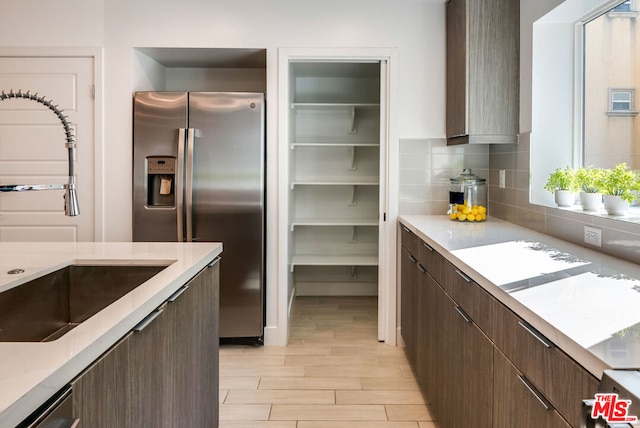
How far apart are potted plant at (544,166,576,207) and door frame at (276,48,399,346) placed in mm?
1166

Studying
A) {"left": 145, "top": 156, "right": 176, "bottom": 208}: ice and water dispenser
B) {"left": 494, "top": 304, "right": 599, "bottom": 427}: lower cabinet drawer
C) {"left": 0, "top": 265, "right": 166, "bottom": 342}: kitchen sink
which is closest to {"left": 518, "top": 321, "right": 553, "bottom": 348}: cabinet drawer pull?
{"left": 494, "top": 304, "right": 599, "bottom": 427}: lower cabinet drawer

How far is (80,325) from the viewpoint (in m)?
1.05

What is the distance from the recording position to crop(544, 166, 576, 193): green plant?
2.55 metres

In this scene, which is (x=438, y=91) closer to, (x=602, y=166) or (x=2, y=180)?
(x=602, y=166)

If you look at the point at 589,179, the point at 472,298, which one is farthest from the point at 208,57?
the point at 472,298

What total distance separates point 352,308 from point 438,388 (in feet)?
7.16

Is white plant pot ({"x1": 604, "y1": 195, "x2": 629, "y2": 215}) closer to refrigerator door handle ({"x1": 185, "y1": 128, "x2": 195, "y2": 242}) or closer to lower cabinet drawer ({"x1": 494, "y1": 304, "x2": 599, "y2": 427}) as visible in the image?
lower cabinet drawer ({"x1": 494, "y1": 304, "x2": 599, "y2": 427})

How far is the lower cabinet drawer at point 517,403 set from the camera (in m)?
1.12

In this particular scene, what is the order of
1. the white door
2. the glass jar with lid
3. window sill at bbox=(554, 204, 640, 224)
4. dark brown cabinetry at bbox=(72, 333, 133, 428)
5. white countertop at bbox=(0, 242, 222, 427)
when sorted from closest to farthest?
white countertop at bbox=(0, 242, 222, 427)
dark brown cabinetry at bbox=(72, 333, 133, 428)
window sill at bbox=(554, 204, 640, 224)
the glass jar with lid
the white door

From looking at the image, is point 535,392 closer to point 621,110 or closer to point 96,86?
point 621,110

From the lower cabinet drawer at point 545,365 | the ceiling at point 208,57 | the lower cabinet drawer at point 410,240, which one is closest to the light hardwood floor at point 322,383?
the lower cabinet drawer at point 410,240

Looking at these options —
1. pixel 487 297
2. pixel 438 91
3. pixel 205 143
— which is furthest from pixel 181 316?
pixel 438 91

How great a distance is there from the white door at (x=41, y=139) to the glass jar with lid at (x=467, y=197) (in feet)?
8.24

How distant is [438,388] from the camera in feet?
7.46
